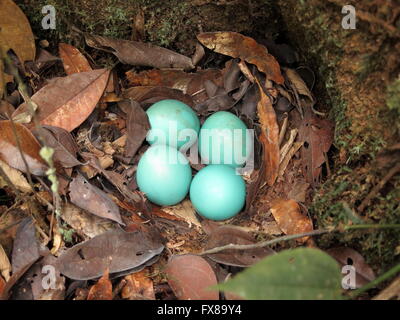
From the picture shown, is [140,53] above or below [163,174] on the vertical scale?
above

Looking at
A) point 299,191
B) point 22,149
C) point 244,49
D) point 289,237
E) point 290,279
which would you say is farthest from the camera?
point 244,49

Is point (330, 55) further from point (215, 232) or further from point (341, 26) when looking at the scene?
point (215, 232)

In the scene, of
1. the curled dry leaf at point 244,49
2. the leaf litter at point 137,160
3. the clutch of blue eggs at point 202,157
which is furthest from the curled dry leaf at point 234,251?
the curled dry leaf at point 244,49

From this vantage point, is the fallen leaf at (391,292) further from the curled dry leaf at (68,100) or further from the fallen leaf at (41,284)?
the curled dry leaf at (68,100)

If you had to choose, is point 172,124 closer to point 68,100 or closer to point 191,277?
point 68,100

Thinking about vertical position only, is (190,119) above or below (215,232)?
above
